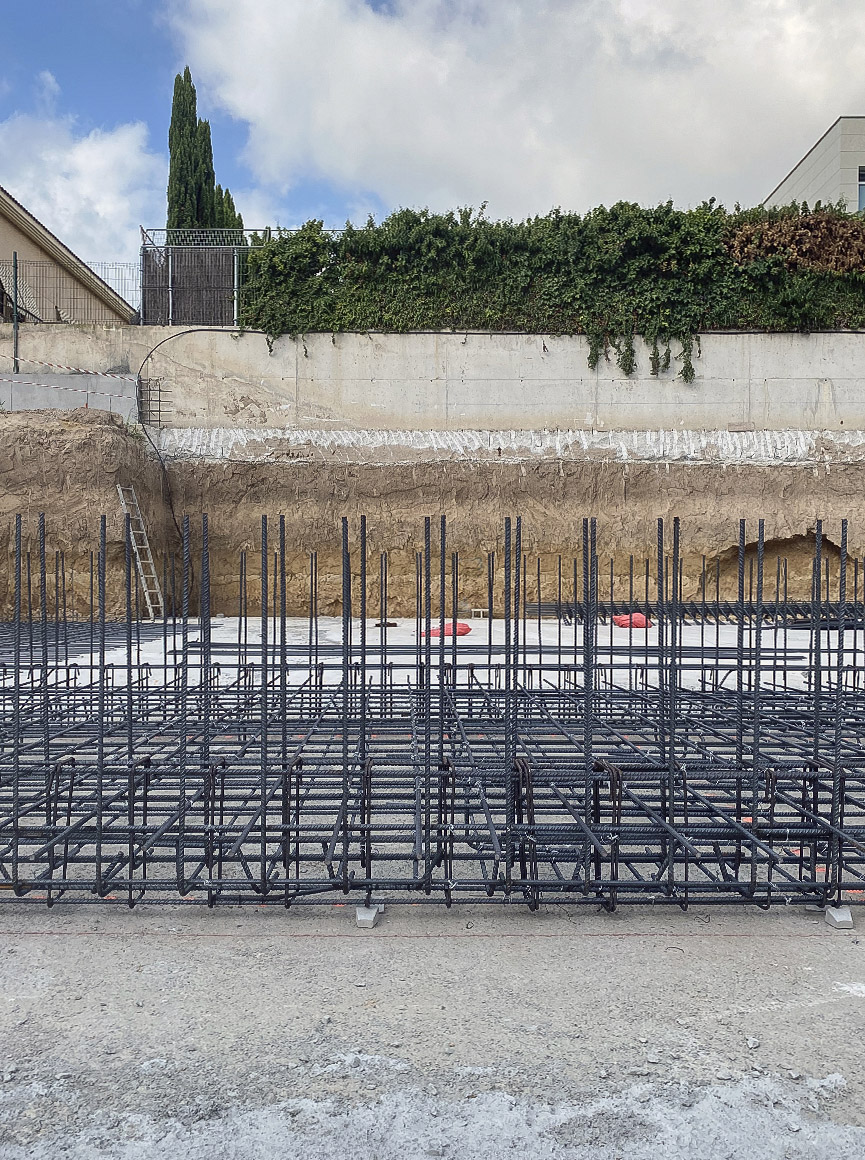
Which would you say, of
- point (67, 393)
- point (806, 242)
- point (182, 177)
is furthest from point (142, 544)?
point (182, 177)

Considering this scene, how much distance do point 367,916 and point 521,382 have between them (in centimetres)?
1965

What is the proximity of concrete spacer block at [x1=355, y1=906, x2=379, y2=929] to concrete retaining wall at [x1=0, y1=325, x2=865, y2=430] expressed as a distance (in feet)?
61.6

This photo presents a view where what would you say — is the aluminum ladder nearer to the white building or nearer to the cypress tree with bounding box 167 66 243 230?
the cypress tree with bounding box 167 66 243 230

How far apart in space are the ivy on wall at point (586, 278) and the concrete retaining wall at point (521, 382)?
15.7 inches

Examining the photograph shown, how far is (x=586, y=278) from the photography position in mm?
22562

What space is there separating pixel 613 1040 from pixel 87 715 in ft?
20.4

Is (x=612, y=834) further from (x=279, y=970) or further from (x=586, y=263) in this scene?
(x=586, y=263)

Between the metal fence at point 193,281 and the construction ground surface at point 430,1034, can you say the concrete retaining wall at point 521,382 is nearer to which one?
the metal fence at point 193,281

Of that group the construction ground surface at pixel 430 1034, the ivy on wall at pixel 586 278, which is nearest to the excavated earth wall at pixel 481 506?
the ivy on wall at pixel 586 278

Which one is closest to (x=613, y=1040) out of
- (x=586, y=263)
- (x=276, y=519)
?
(x=276, y=519)

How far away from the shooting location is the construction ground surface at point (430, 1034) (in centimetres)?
284

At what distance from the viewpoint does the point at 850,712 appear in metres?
8.46

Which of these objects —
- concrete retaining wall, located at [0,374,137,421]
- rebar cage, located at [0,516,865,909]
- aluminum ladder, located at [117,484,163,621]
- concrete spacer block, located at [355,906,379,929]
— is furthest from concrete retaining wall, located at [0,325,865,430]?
concrete spacer block, located at [355,906,379,929]

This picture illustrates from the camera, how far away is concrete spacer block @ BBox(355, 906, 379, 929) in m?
4.37
